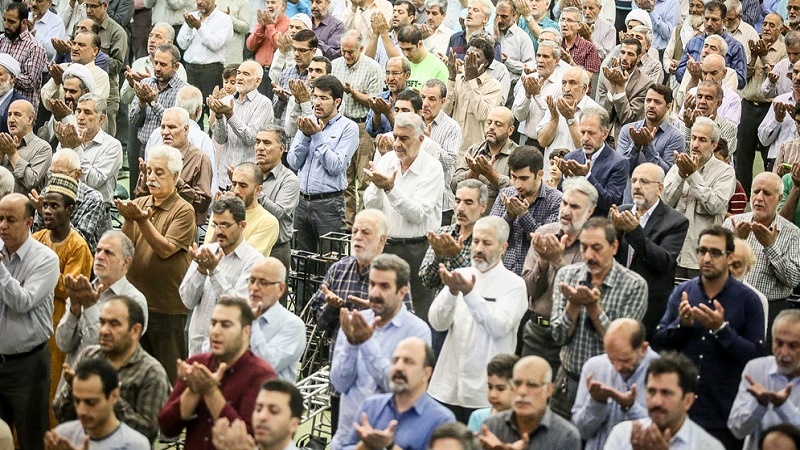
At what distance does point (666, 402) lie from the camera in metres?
5.77

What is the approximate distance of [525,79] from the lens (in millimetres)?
10711

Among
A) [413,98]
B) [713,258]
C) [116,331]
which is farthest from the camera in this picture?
[413,98]

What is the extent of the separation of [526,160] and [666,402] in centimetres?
255

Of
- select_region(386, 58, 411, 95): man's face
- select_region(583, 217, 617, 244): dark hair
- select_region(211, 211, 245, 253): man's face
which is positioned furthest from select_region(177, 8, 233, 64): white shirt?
select_region(583, 217, 617, 244): dark hair

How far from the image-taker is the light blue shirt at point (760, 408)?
20.2 feet

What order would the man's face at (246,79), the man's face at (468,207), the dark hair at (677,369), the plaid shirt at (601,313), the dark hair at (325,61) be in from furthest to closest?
1. the man's face at (246,79)
2. the dark hair at (325,61)
3. the man's face at (468,207)
4. the plaid shirt at (601,313)
5. the dark hair at (677,369)

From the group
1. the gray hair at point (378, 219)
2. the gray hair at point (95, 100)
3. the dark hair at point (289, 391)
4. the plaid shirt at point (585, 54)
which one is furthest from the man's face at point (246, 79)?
the dark hair at point (289, 391)

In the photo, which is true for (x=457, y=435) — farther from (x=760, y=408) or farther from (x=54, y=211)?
(x=54, y=211)

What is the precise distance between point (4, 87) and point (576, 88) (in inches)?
185

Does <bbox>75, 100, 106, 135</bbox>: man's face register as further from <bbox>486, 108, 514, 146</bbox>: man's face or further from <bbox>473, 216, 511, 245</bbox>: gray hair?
<bbox>473, 216, 511, 245</bbox>: gray hair

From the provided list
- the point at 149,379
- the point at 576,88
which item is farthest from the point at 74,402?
the point at 576,88

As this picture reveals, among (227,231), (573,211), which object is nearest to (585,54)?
(573,211)

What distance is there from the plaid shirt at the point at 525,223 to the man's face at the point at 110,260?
7.22 feet

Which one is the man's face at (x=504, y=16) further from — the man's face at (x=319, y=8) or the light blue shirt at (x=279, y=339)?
the light blue shirt at (x=279, y=339)
